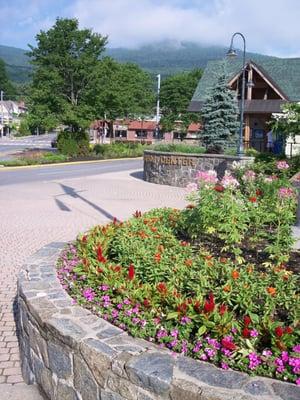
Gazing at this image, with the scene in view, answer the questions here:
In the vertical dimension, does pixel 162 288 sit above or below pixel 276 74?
below

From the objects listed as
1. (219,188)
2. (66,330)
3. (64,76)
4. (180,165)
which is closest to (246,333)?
(66,330)

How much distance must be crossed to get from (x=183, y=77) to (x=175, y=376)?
66685mm

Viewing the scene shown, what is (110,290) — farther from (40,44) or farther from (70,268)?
(40,44)

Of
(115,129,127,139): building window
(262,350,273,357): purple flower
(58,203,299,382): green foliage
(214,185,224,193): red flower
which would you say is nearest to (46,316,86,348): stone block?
(58,203,299,382): green foliage

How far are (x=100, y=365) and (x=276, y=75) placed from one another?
3806 cm

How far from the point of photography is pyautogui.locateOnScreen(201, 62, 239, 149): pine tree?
2756 cm

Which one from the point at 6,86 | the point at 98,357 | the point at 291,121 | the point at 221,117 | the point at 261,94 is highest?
the point at 6,86

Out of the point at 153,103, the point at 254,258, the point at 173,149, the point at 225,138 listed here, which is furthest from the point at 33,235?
the point at 153,103

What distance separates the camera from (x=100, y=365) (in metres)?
3.01

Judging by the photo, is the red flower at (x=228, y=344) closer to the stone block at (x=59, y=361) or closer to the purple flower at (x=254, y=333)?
the purple flower at (x=254, y=333)

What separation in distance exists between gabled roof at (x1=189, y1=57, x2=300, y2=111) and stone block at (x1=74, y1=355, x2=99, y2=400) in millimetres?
32539

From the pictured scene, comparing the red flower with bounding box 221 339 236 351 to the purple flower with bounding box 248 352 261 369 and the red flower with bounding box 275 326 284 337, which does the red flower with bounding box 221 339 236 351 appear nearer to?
the purple flower with bounding box 248 352 261 369

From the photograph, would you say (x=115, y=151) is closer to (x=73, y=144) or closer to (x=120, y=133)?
(x=73, y=144)

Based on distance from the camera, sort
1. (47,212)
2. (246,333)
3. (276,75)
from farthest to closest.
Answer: (276,75)
(47,212)
(246,333)
